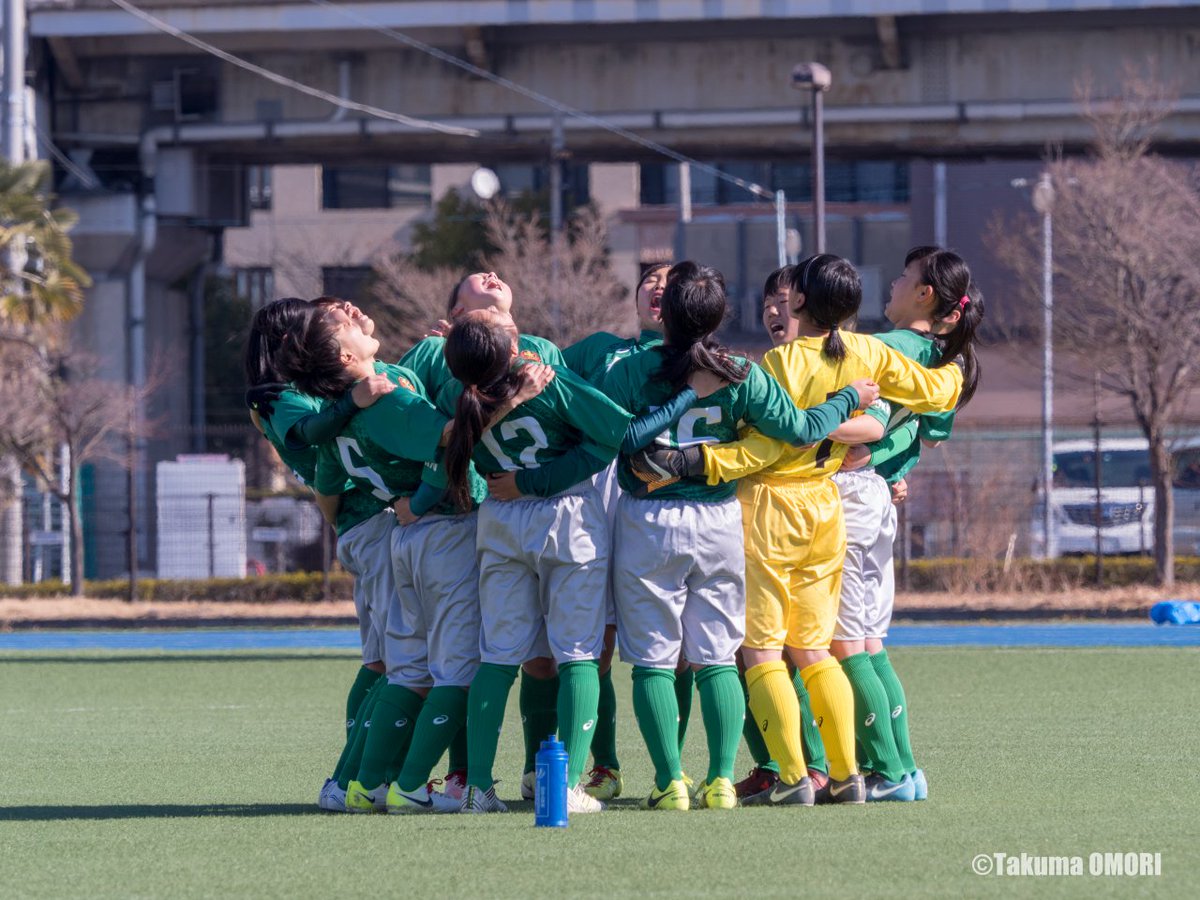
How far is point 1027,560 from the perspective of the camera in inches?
882

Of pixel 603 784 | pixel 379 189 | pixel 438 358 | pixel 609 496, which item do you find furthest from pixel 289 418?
pixel 379 189

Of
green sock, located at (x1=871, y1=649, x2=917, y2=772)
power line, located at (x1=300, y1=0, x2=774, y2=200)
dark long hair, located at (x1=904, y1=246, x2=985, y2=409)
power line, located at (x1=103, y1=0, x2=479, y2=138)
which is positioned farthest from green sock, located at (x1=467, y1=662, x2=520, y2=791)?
power line, located at (x1=103, y1=0, x2=479, y2=138)

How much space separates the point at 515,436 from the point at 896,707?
176 cm

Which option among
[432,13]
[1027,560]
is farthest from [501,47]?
[1027,560]

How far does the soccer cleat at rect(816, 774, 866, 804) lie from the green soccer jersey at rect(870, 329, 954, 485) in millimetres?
1209

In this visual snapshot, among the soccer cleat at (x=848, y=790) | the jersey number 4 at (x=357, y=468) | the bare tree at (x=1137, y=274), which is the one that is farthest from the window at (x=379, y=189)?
the soccer cleat at (x=848, y=790)

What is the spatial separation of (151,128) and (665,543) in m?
24.2

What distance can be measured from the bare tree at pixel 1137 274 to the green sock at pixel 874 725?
16.2 meters

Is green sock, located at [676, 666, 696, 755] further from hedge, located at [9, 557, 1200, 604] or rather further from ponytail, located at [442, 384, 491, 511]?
hedge, located at [9, 557, 1200, 604]

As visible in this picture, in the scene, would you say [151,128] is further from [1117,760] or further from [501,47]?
[1117,760]

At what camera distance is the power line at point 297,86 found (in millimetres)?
26812

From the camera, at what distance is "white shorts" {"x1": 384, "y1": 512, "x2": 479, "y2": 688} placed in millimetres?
6367

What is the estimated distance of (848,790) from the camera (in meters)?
6.30

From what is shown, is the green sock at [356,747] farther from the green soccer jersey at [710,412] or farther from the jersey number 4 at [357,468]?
the green soccer jersey at [710,412]
